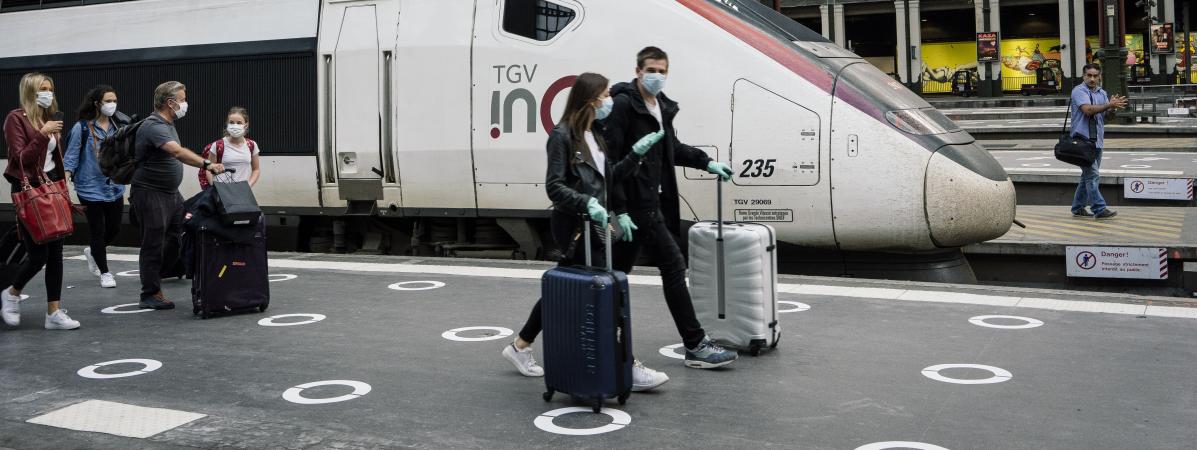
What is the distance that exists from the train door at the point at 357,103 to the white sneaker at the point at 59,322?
144 inches

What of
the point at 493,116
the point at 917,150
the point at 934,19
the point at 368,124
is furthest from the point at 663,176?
the point at 934,19

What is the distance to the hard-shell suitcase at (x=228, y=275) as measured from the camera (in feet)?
24.5

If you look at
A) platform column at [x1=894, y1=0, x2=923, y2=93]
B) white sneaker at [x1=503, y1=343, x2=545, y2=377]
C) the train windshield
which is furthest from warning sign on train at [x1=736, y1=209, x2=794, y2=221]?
platform column at [x1=894, y1=0, x2=923, y2=93]

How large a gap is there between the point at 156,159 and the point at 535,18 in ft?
11.1

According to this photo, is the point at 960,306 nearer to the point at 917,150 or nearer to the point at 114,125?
the point at 917,150

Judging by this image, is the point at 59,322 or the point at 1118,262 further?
the point at 1118,262

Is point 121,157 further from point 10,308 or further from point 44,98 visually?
point 10,308

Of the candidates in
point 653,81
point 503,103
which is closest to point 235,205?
point 503,103

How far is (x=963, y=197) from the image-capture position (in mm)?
8891

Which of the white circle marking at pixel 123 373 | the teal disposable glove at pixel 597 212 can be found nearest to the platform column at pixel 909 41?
the white circle marking at pixel 123 373

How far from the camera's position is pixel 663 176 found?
5.85 metres

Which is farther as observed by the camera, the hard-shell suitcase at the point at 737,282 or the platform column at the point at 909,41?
the platform column at the point at 909,41

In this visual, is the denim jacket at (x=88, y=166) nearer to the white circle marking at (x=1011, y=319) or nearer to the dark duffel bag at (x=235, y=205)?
the dark duffel bag at (x=235, y=205)

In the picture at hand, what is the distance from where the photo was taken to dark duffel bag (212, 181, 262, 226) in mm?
7496
